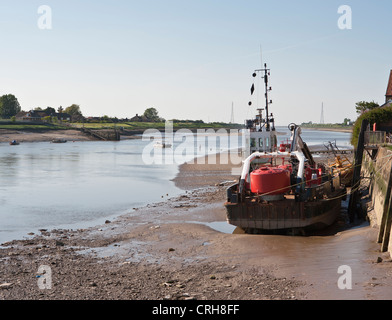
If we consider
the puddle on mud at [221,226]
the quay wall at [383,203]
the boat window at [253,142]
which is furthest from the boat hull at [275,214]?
the boat window at [253,142]

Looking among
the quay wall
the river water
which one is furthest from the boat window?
the quay wall

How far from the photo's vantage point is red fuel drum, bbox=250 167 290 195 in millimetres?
17484

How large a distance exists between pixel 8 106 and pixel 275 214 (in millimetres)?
191565

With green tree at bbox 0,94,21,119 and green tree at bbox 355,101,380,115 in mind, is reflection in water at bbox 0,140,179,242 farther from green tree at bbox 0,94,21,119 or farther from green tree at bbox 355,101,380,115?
green tree at bbox 0,94,21,119

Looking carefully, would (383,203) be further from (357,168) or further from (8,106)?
(8,106)

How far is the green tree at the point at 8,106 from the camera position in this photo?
18600 cm

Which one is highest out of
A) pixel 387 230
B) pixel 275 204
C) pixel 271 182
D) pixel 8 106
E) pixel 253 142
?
pixel 8 106

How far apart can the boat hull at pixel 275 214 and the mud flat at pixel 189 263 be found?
551mm

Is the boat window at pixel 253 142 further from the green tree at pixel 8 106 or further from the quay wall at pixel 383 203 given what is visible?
the green tree at pixel 8 106

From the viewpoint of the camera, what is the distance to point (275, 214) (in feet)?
56.5

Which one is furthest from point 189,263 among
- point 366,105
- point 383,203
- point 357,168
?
point 366,105

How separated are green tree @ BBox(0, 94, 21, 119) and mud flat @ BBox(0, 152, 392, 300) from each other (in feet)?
601
